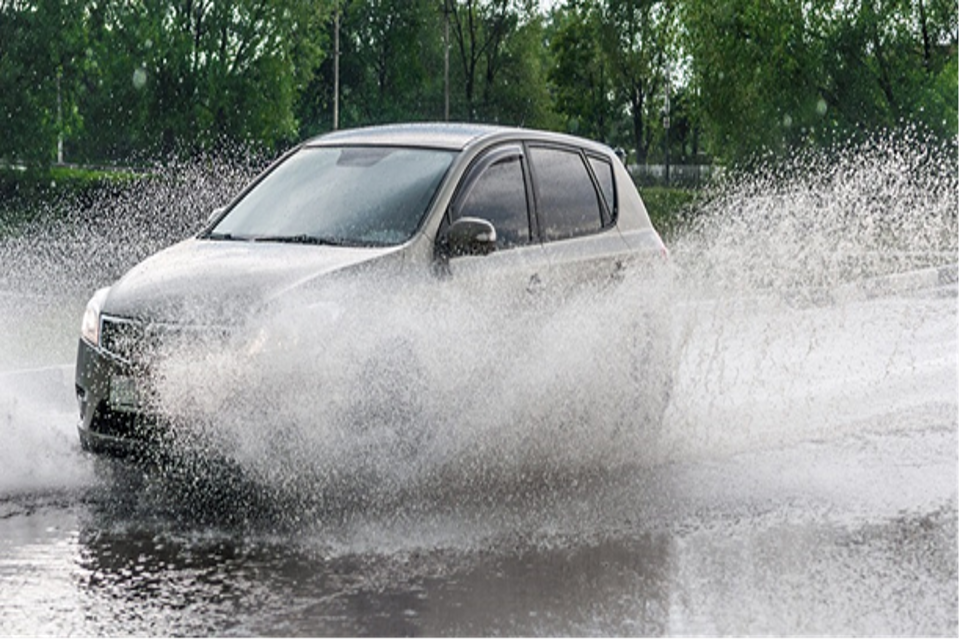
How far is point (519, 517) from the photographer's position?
7.54 metres

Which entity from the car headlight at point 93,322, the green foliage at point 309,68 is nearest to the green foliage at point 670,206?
the green foliage at point 309,68

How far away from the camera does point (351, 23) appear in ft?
274

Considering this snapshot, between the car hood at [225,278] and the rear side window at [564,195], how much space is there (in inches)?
57.2

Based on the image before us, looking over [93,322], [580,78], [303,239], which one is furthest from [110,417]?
[580,78]

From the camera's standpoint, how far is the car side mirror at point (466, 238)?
8.34m

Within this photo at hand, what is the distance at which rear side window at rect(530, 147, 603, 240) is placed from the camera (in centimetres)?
939

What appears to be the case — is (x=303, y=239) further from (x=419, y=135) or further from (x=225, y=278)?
(x=419, y=135)

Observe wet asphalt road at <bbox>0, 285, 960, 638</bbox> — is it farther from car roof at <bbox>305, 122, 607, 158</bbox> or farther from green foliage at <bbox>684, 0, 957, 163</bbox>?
Result: green foliage at <bbox>684, 0, 957, 163</bbox>

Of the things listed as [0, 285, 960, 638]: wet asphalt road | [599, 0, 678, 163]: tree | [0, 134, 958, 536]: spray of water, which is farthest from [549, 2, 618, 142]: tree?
[0, 285, 960, 638]: wet asphalt road

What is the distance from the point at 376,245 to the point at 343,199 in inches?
24.3

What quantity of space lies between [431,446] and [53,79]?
1221 inches

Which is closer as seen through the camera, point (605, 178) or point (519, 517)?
point (519, 517)

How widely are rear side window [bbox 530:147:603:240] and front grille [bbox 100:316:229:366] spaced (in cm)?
235

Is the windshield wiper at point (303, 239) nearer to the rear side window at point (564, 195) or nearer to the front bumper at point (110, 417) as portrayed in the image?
the front bumper at point (110, 417)
